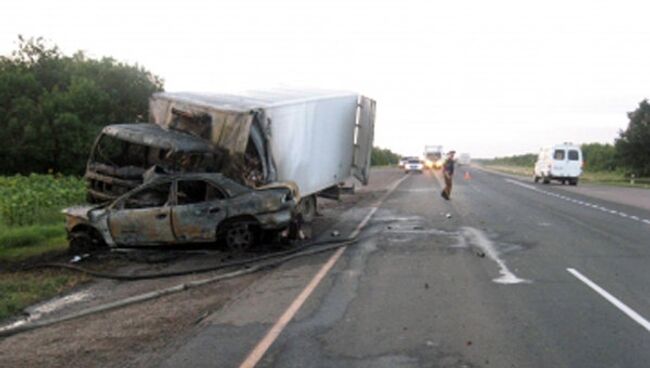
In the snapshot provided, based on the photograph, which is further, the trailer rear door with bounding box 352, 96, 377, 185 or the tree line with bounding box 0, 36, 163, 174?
the tree line with bounding box 0, 36, 163, 174

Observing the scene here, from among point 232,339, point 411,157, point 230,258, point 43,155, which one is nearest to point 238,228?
point 230,258

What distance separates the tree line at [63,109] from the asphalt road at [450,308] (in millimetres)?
28455

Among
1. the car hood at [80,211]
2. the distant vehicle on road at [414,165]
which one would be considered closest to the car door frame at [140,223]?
the car hood at [80,211]

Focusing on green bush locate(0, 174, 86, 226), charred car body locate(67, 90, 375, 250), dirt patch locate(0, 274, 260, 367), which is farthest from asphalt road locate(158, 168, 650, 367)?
green bush locate(0, 174, 86, 226)

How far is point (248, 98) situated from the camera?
13.9 meters

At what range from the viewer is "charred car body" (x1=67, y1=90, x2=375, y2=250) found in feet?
39.9

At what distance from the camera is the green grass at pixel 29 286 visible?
8.49m

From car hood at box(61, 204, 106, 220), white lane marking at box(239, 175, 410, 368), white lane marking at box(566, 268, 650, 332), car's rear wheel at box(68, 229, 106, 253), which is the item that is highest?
car hood at box(61, 204, 106, 220)

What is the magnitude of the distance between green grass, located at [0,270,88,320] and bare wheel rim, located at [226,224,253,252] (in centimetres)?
248

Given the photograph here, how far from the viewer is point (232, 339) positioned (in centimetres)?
628

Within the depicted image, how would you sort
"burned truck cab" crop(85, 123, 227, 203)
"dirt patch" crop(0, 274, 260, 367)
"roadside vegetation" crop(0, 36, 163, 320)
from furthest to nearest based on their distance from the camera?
"roadside vegetation" crop(0, 36, 163, 320), "burned truck cab" crop(85, 123, 227, 203), "dirt patch" crop(0, 274, 260, 367)

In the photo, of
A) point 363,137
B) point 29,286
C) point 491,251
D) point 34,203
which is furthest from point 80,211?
point 363,137

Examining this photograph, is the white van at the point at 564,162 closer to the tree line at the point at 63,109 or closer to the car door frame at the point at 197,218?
the tree line at the point at 63,109

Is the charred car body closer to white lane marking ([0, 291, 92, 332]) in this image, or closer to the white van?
white lane marking ([0, 291, 92, 332])
